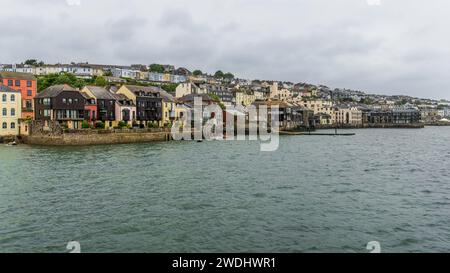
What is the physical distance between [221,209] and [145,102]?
60455 mm

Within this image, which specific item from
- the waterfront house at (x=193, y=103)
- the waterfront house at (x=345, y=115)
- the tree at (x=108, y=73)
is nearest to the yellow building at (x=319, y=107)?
the waterfront house at (x=345, y=115)

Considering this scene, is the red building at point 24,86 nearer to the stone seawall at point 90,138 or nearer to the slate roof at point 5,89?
the slate roof at point 5,89

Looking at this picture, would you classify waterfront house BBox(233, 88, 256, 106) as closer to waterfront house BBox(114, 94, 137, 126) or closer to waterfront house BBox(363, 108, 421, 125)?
waterfront house BBox(363, 108, 421, 125)

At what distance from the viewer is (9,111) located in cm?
5944

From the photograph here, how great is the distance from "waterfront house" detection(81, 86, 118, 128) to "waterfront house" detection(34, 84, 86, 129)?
5.45 metres

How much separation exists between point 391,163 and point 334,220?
23676 mm

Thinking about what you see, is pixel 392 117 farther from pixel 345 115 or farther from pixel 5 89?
pixel 5 89

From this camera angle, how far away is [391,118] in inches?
7352

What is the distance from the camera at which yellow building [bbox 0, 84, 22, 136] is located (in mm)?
58656

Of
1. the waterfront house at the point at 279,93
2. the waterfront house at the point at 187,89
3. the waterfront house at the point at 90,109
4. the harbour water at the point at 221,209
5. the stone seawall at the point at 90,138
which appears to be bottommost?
the harbour water at the point at 221,209

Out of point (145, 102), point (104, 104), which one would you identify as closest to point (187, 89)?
point (145, 102)

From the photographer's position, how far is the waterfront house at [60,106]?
59.8m

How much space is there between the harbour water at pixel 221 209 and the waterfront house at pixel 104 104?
38.0m
